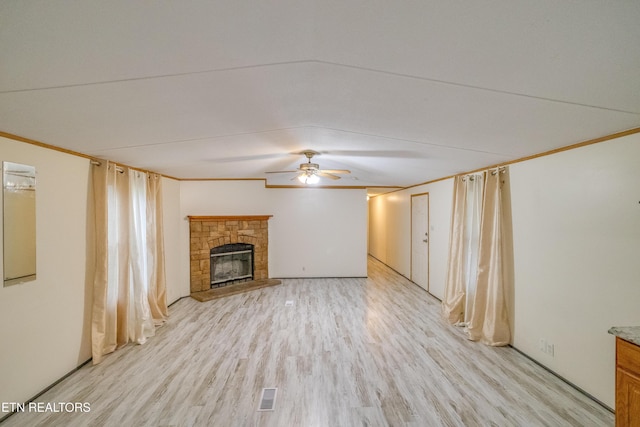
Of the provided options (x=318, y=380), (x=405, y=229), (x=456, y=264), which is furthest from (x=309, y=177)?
(x=405, y=229)

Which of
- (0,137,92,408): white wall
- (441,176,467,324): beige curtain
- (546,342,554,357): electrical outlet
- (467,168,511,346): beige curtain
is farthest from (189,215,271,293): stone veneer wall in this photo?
(546,342,554,357): electrical outlet

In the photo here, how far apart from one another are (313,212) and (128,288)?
397cm

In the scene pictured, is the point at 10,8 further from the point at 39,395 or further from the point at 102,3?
the point at 39,395

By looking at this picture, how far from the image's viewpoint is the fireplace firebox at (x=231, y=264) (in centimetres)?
564

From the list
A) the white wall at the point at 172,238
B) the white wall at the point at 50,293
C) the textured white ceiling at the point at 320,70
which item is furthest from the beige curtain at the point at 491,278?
the white wall at the point at 172,238

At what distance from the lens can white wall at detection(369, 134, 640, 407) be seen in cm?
209

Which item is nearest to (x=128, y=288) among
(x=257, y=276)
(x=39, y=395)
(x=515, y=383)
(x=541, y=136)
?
(x=39, y=395)

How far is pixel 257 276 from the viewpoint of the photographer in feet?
19.8

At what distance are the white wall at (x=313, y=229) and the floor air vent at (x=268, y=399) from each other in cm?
390

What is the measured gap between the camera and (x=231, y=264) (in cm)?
586

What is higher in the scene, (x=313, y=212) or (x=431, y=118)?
(x=431, y=118)

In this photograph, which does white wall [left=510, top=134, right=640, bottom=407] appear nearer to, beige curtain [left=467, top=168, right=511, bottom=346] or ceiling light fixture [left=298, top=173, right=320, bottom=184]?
beige curtain [left=467, top=168, right=511, bottom=346]

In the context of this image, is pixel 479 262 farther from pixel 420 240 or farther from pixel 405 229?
pixel 405 229

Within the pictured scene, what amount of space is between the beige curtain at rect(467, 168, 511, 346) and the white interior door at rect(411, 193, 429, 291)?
198cm
